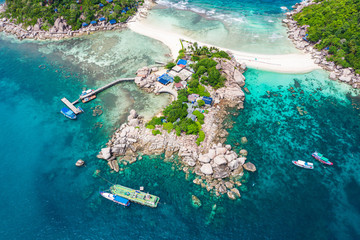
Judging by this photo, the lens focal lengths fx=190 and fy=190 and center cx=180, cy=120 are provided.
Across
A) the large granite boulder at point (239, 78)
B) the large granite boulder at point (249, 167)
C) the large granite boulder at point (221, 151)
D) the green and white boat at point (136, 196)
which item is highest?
the large granite boulder at point (239, 78)

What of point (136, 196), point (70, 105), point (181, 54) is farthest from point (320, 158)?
point (70, 105)

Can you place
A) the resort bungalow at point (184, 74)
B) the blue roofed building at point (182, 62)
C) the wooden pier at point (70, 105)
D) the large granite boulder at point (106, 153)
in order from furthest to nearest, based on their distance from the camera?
the blue roofed building at point (182, 62) → the resort bungalow at point (184, 74) → the wooden pier at point (70, 105) → the large granite boulder at point (106, 153)

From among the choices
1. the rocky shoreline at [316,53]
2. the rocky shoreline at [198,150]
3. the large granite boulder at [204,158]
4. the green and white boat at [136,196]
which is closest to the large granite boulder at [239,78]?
the rocky shoreline at [198,150]

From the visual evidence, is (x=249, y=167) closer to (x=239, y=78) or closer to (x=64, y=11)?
Result: (x=239, y=78)

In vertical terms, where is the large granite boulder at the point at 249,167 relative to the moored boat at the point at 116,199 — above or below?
above

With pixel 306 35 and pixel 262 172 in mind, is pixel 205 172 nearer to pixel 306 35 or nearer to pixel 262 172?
pixel 262 172

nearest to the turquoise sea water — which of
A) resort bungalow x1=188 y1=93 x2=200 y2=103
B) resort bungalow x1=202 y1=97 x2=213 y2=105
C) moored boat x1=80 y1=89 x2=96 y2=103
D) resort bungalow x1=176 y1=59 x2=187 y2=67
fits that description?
resort bungalow x1=176 y1=59 x2=187 y2=67

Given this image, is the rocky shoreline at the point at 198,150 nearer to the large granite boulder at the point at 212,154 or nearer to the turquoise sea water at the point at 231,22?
the large granite boulder at the point at 212,154
